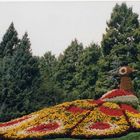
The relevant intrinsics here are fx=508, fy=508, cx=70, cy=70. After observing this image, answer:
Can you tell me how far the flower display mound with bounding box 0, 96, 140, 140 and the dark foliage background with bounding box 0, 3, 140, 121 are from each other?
15056 mm

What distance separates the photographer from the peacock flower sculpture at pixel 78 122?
75.4ft

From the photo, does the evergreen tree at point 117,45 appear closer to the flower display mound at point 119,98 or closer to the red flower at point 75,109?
the flower display mound at point 119,98

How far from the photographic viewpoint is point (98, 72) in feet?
164

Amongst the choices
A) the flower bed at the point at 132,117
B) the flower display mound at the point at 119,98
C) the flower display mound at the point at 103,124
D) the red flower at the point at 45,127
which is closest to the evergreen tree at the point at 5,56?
the flower display mound at the point at 119,98

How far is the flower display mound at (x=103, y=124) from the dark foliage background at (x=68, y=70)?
15373 mm

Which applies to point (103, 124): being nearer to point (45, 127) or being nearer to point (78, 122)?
point (78, 122)

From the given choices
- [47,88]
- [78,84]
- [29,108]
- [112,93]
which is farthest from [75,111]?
[78,84]

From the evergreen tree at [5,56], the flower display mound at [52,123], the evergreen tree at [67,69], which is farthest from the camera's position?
the evergreen tree at [67,69]

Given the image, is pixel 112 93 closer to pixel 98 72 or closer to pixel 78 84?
pixel 98 72

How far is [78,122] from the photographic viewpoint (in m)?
24.0

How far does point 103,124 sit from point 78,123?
118cm

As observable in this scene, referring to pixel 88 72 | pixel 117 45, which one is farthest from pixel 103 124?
pixel 88 72

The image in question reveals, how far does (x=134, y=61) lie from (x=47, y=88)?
937cm

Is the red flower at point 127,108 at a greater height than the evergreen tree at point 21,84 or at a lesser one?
lesser
